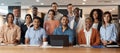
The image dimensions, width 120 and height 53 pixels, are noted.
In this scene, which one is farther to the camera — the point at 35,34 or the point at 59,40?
the point at 35,34

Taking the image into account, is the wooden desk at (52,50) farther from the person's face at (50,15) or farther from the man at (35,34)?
the person's face at (50,15)

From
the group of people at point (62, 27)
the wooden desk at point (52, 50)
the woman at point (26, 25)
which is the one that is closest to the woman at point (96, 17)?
the group of people at point (62, 27)

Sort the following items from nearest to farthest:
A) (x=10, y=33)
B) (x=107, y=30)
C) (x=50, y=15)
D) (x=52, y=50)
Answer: (x=52, y=50), (x=107, y=30), (x=50, y=15), (x=10, y=33)

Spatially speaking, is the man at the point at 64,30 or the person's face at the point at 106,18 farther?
the man at the point at 64,30

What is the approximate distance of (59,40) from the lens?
4.06 metres

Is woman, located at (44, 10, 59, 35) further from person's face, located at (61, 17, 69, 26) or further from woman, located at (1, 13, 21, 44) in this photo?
woman, located at (1, 13, 21, 44)

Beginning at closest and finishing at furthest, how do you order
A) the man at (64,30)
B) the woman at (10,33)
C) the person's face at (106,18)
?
the person's face at (106,18) → the man at (64,30) → the woman at (10,33)

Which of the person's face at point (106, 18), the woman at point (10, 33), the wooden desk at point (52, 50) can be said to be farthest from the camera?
the woman at point (10, 33)

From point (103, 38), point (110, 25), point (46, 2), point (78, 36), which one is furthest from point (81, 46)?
point (46, 2)

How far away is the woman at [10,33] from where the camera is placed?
13.8 feet

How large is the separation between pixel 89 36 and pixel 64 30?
514 millimetres

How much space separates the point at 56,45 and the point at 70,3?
0.88 m

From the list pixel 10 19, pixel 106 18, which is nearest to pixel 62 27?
pixel 106 18

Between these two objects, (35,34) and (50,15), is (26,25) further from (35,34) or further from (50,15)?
(50,15)
